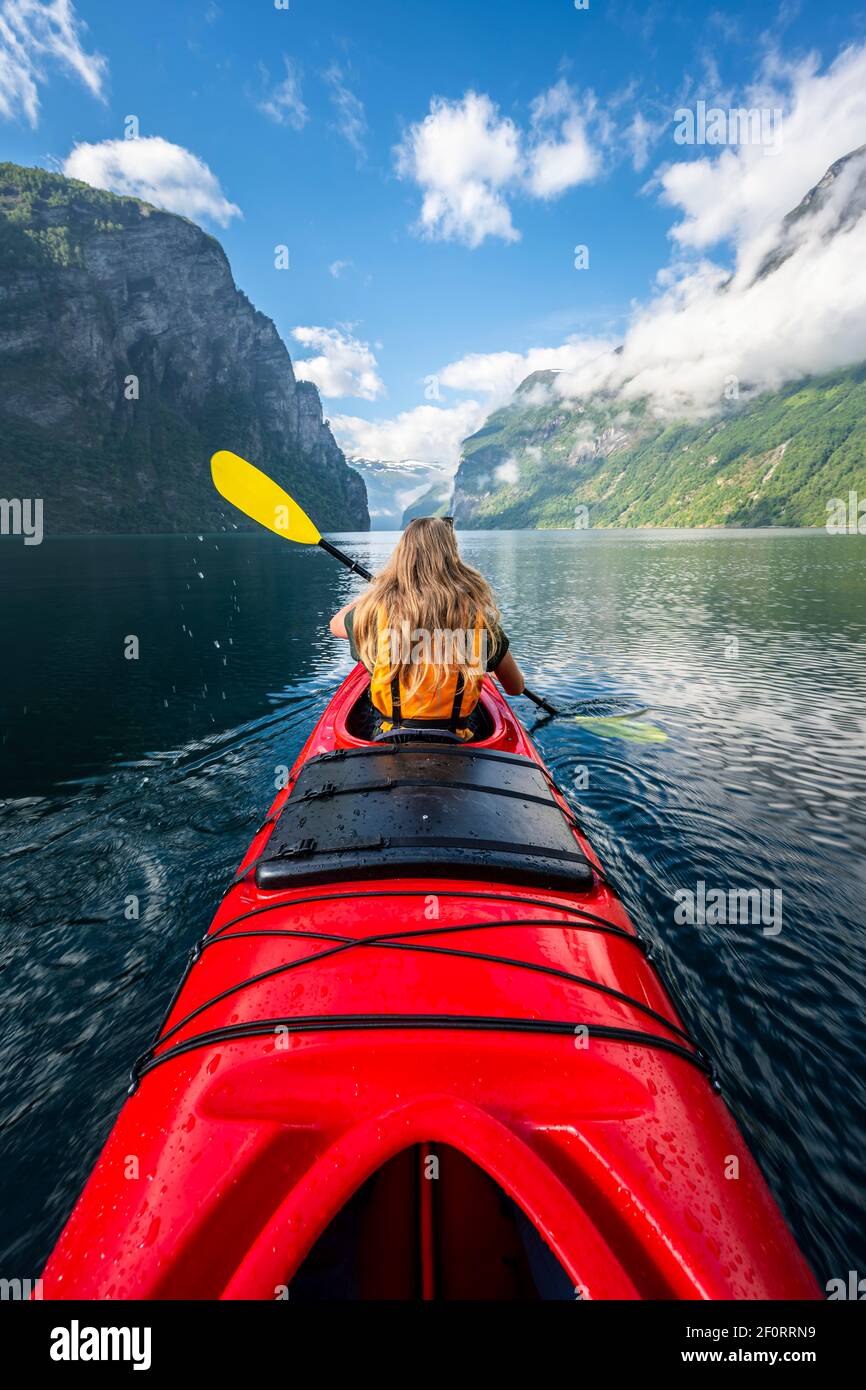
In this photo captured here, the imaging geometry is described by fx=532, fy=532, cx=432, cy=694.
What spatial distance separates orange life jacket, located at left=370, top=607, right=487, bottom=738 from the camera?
3803mm

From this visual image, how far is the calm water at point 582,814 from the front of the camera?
3.29 metres

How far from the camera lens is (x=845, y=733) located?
30.3ft

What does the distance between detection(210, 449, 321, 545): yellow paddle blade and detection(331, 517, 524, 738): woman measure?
11.7 feet

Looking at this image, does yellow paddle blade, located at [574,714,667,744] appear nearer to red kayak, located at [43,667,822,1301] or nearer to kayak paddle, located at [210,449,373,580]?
kayak paddle, located at [210,449,373,580]

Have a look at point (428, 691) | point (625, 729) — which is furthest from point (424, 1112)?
point (625, 729)

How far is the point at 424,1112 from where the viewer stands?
5.77 ft

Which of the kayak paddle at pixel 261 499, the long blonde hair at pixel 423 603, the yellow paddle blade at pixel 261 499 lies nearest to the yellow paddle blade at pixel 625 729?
the kayak paddle at pixel 261 499

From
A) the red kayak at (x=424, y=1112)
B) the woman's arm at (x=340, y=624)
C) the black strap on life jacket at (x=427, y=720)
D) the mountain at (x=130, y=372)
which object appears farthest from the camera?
the mountain at (x=130, y=372)

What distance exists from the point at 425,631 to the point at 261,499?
15.4 ft

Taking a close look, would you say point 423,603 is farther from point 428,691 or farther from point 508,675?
point 508,675

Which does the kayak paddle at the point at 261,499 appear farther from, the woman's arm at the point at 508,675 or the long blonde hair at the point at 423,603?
the long blonde hair at the point at 423,603

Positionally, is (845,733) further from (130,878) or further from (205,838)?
(130,878)

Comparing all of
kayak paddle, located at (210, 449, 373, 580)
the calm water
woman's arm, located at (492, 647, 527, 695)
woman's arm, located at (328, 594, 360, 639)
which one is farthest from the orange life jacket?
kayak paddle, located at (210, 449, 373, 580)

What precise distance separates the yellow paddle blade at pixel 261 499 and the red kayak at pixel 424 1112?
5326mm
